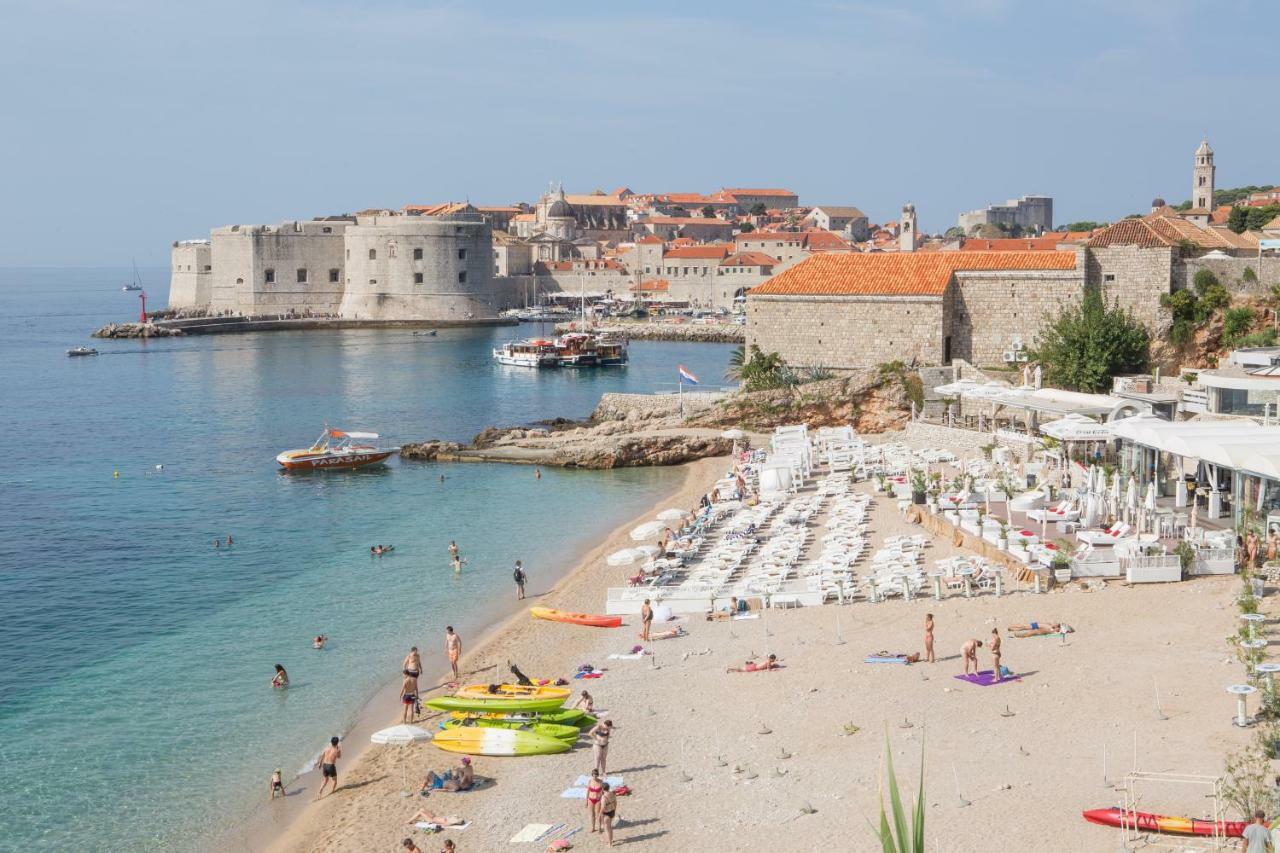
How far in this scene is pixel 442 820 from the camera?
10.2 metres

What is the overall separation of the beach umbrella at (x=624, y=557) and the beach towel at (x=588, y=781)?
7337 millimetres

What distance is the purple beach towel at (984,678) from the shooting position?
1122 cm

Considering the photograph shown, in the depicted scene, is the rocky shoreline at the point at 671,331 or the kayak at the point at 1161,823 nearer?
the kayak at the point at 1161,823

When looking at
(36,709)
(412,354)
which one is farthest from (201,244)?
(36,709)

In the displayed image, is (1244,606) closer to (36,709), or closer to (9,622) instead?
(36,709)

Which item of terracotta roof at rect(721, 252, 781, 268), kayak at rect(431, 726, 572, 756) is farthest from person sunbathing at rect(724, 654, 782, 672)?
terracotta roof at rect(721, 252, 781, 268)

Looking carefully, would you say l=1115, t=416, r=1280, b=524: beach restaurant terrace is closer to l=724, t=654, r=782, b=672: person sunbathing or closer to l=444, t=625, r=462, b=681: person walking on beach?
l=724, t=654, r=782, b=672: person sunbathing

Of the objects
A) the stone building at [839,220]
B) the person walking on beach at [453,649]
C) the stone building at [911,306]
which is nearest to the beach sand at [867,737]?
the person walking on beach at [453,649]

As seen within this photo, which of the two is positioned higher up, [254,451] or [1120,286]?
[1120,286]

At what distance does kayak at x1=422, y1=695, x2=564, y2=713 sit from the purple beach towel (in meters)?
3.60

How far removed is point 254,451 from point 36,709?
61.4 ft

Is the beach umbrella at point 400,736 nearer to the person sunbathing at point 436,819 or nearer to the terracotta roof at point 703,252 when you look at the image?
the person sunbathing at point 436,819

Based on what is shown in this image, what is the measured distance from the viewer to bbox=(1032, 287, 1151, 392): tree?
77.1ft

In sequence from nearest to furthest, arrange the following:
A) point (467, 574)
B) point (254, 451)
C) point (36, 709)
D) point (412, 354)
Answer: point (36, 709) → point (467, 574) → point (254, 451) → point (412, 354)
